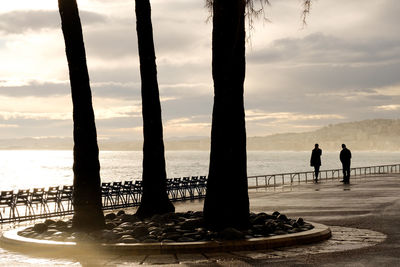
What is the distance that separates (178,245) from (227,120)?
3.61 meters

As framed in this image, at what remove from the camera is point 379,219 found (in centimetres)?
1736

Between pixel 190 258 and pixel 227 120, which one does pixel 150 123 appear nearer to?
pixel 227 120

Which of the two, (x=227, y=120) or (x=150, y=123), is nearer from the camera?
(x=227, y=120)

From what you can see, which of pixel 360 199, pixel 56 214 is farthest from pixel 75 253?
pixel 360 199

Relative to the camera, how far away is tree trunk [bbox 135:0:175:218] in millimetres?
18016

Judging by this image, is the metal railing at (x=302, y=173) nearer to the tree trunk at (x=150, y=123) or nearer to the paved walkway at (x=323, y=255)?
the tree trunk at (x=150, y=123)

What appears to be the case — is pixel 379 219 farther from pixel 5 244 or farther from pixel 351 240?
pixel 5 244

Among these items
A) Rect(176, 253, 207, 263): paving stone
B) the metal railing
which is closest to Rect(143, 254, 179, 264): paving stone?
Rect(176, 253, 207, 263): paving stone

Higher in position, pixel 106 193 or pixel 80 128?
pixel 80 128

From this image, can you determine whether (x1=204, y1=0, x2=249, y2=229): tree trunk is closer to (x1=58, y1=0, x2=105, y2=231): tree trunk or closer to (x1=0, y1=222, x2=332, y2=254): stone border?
(x1=0, y1=222, x2=332, y2=254): stone border

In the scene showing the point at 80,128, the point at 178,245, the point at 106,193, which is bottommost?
the point at 178,245

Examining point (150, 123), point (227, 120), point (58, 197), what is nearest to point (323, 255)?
point (227, 120)

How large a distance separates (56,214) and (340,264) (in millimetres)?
13611

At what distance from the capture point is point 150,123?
18.3 meters
